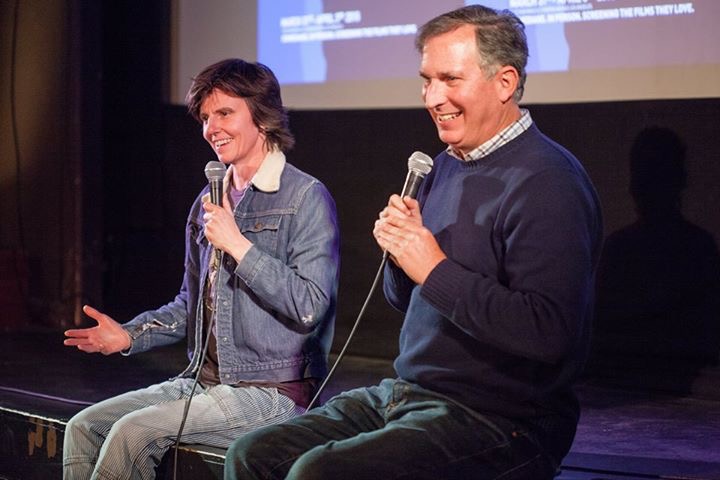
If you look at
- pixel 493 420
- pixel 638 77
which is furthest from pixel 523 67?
pixel 638 77

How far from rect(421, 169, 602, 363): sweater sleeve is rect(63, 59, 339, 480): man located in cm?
58

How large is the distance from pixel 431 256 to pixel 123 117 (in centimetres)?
390

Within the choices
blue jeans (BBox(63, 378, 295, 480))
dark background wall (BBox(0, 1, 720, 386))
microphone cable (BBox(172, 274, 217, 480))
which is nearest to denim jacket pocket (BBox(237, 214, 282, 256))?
microphone cable (BBox(172, 274, 217, 480))

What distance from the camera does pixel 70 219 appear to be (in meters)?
5.42

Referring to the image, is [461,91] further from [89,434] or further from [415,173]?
[89,434]

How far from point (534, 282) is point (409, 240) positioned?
24 cm

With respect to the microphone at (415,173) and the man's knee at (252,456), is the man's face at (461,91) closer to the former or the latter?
the microphone at (415,173)

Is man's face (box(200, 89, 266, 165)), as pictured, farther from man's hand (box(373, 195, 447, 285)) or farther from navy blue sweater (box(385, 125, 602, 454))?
man's hand (box(373, 195, 447, 285))

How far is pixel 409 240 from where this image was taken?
74.9 inches

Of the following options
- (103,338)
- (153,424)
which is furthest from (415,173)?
(103,338)

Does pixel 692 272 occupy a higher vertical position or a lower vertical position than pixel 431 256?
lower

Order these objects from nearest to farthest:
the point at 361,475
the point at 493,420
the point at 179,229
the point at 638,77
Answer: the point at 361,475
the point at 493,420
the point at 638,77
the point at 179,229

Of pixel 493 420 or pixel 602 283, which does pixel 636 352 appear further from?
pixel 493 420

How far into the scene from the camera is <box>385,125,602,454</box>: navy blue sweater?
6.06 ft
